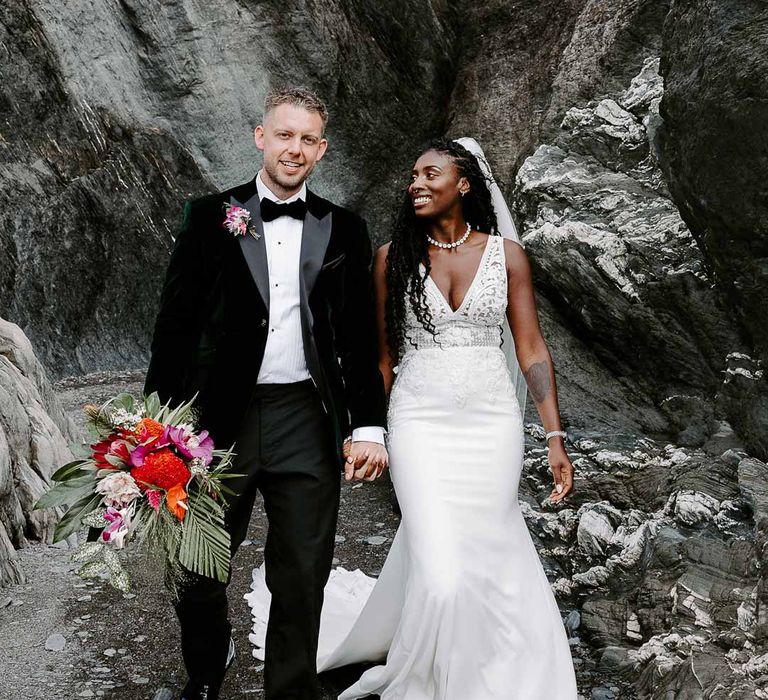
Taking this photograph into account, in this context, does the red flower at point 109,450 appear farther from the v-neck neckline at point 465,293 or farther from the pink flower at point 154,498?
the v-neck neckline at point 465,293

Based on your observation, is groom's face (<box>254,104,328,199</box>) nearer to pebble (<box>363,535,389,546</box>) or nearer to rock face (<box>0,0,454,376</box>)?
pebble (<box>363,535,389,546</box>)

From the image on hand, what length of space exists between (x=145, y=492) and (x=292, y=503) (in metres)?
0.59

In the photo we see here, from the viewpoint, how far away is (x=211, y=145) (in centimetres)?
1138

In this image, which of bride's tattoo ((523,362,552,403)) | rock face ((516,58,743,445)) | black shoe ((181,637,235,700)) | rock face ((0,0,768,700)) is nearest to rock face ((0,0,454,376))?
rock face ((0,0,768,700))

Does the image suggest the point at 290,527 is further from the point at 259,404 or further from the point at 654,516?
the point at 654,516

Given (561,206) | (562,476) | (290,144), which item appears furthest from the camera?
(561,206)

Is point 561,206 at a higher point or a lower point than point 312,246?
higher

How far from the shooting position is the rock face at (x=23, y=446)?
5660mm

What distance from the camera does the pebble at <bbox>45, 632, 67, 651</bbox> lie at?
14.5 ft

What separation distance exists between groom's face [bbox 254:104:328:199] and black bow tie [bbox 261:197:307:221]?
5 centimetres

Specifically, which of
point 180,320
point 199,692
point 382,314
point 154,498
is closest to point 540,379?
point 382,314

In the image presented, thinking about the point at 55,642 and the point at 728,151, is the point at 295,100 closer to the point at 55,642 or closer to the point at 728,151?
the point at 728,151

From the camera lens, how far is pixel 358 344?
11.2 ft

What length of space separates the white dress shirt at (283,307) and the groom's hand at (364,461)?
0.32m
